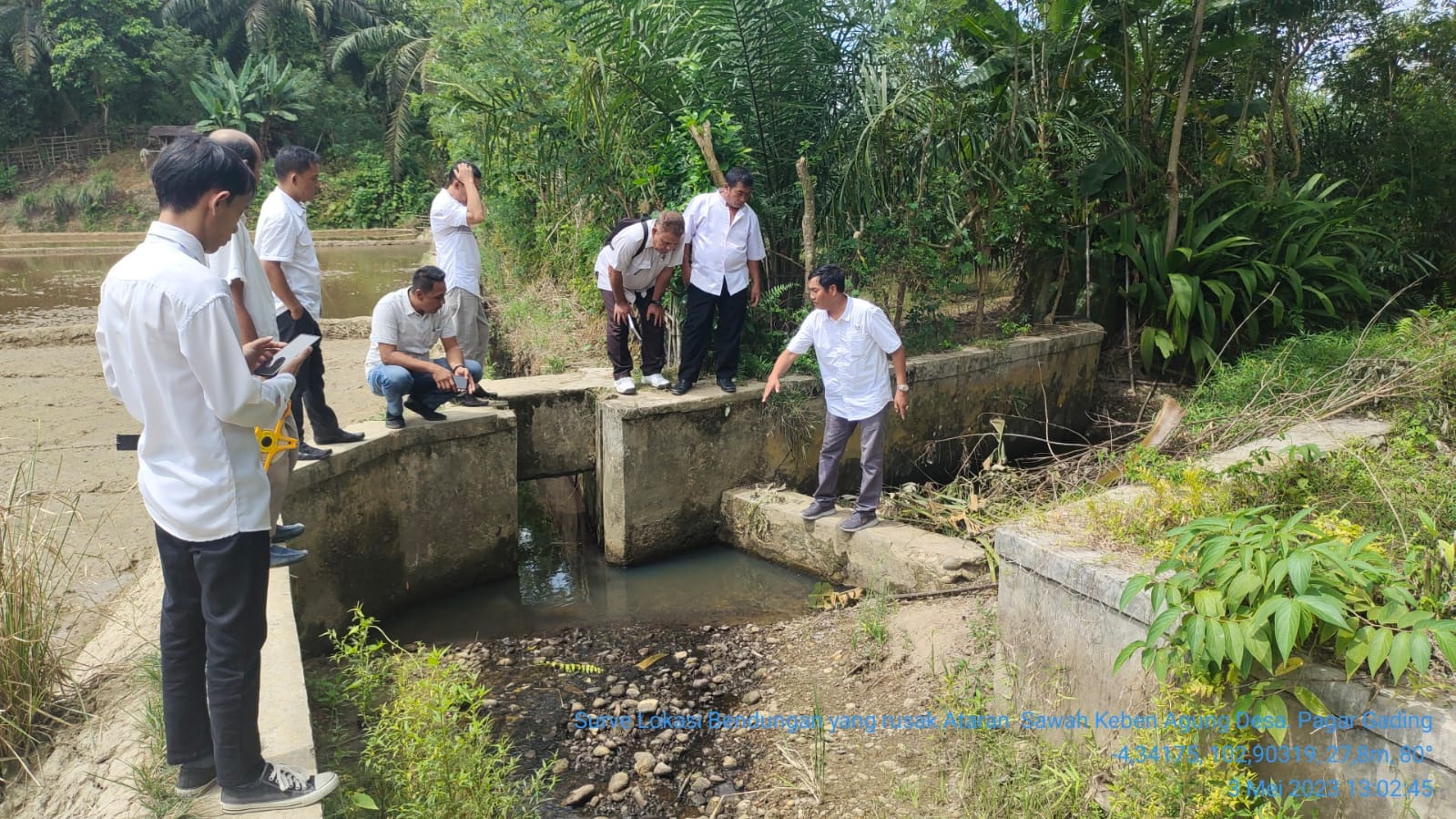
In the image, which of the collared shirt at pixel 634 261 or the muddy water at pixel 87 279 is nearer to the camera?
the collared shirt at pixel 634 261

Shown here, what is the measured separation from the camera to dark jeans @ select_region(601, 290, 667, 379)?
5918mm

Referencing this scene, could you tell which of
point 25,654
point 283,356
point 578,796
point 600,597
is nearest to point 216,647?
point 283,356

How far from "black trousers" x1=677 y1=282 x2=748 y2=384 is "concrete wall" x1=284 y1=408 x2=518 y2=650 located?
1265 millimetres

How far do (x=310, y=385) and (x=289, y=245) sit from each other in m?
0.72

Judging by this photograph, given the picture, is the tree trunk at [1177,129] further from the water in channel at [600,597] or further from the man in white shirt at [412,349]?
the man in white shirt at [412,349]

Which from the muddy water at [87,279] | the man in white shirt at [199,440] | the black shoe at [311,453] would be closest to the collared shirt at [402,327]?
the black shoe at [311,453]

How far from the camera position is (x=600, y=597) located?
Answer: 221 inches

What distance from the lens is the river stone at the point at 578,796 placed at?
3.58 meters

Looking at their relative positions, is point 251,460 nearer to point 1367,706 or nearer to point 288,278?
point 288,278

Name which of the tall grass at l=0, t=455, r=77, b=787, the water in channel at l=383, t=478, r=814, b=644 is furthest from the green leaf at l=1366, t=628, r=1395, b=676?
the tall grass at l=0, t=455, r=77, b=787

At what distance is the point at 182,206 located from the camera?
86.2 inches

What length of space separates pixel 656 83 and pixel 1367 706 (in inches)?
223

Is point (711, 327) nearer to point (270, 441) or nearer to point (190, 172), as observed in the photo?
point (270, 441)

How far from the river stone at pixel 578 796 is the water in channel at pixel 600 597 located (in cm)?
154
